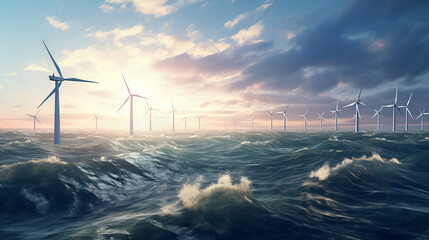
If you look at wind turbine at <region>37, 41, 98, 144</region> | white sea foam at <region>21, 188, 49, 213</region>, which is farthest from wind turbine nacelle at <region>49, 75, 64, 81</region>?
white sea foam at <region>21, 188, 49, 213</region>

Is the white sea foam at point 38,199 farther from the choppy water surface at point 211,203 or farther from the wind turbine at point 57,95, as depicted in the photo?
the wind turbine at point 57,95

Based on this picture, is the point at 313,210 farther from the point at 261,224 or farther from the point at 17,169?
the point at 17,169

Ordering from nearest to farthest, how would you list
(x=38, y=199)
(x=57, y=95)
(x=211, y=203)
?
(x=211, y=203), (x=38, y=199), (x=57, y=95)

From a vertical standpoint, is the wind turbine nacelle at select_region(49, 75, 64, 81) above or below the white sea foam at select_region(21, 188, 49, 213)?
above

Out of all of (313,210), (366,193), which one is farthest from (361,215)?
(366,193)

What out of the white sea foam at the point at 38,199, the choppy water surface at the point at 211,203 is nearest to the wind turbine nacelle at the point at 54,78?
the choppy water surface at the point at 211,203

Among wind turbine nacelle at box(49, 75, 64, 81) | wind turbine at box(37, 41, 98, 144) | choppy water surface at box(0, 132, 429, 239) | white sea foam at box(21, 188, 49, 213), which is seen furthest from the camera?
wind turbine nacelle at box(49, 75, 64, 81)

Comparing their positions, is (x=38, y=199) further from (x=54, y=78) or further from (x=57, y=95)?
(x=54, y=78)

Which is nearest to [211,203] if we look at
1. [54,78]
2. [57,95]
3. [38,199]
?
[38,199]

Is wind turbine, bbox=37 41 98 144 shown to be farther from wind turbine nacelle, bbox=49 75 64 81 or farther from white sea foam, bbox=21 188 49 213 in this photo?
white sea foam, bbox=21 188 49 213
